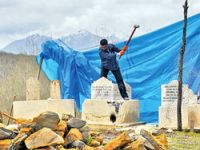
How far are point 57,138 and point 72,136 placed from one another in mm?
610

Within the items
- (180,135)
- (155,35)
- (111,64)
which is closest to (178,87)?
(180,135)

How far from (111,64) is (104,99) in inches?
41.7

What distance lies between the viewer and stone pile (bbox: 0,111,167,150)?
6879 mm

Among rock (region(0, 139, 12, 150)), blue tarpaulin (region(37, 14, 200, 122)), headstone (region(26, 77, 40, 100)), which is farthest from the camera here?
blue tarpaulin (region(37, 14, 200, 122))

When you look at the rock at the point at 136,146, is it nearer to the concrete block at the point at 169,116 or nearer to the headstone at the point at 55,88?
the concrete block at the point at 169,116

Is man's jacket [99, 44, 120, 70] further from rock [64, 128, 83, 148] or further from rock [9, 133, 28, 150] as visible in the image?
rock [9, 133, 28, 150]

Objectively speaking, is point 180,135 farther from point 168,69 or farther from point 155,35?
point 155,35

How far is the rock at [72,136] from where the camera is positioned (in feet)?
24.4

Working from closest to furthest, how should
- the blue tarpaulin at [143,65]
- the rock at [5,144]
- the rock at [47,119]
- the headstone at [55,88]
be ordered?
the rock at [5,144], the rock at [47,119], the headstone at [55,88], the blue tarpaulin at [143,65]

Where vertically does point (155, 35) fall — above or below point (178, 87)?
above

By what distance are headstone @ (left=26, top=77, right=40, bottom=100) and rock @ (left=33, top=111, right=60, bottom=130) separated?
638cm

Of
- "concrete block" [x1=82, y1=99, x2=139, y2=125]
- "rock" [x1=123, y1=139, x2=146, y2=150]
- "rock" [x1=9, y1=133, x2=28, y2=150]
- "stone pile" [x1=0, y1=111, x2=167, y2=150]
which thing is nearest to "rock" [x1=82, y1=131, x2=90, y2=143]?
"stone pile" [x1=0, y1=111, x2=167, y2=150]

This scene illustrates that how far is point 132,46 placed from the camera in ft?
52.8

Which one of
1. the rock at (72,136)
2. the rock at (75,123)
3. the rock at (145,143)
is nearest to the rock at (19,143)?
the rock at (72,136)
